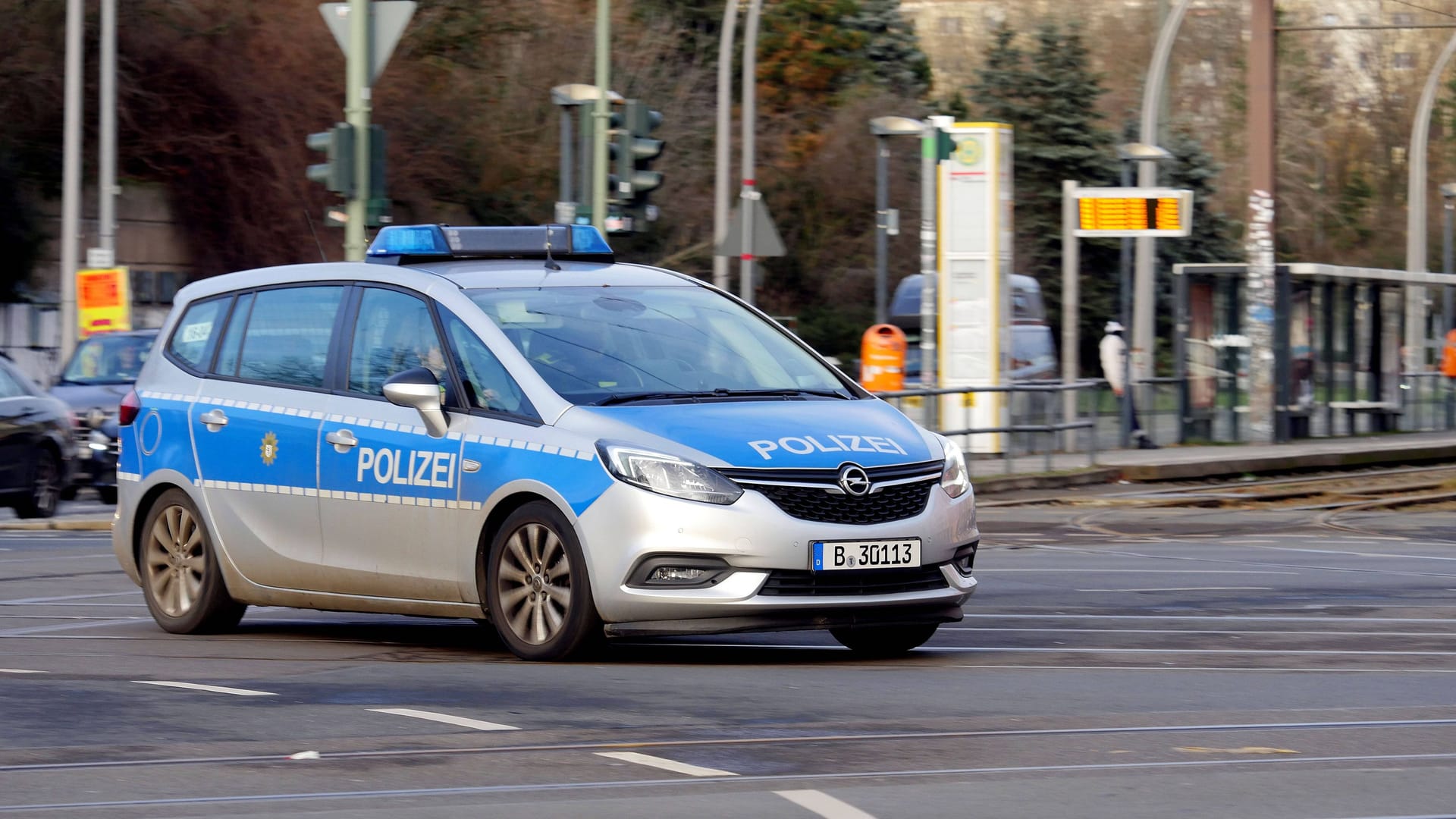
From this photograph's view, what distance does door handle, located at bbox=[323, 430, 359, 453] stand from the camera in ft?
31.6

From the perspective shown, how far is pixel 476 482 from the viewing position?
905 centimetres

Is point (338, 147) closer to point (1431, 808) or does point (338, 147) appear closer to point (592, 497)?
point (592, 497)

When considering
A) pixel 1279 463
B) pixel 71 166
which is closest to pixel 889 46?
pixel 71 166

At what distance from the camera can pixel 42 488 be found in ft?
68.1

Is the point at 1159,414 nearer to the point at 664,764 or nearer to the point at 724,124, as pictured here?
the point at 724,124

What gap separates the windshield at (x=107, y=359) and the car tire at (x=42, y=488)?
343cm

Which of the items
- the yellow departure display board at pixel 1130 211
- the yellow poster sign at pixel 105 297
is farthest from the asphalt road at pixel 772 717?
the yellow poster sign at pixel 105 297

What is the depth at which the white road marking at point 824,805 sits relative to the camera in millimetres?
5637

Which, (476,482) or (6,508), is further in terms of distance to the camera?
(6,508)

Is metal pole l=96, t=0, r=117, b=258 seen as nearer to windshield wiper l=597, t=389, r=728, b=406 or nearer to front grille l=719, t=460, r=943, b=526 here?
windshield wiper l=597, t=389, r=728, b=406

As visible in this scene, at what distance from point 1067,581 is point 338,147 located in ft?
26.2

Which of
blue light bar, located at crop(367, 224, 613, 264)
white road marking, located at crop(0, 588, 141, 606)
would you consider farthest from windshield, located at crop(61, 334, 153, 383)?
blue light bar, located at crop(367, 224, 613, 264)

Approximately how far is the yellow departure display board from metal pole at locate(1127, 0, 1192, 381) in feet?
13.3

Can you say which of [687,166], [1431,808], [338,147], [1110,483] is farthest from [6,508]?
[687,166]
